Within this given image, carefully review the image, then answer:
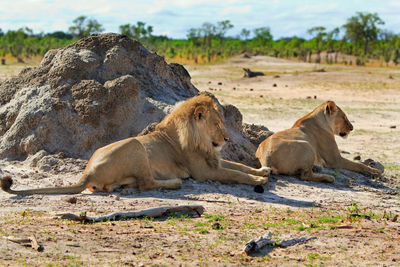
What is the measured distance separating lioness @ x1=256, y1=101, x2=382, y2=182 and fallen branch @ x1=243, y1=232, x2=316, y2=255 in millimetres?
3386

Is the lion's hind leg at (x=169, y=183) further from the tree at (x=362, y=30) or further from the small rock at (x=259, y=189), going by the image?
the tree at (x=362, y=30)

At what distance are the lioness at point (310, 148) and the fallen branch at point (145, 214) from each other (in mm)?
2745

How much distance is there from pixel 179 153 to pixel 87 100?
6.32 ft

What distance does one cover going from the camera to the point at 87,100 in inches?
332

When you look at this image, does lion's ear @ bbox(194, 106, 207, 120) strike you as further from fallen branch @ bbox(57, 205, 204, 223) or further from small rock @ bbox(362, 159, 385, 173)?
small rock @ bbox(362, 159, 385, 173)

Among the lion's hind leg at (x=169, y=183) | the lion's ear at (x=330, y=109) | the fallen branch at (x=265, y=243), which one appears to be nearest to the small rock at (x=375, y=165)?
the lion's ear at (x=330, y=109)

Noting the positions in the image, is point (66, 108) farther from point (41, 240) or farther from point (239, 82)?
point (239, 82)

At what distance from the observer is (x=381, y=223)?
5.86 meters

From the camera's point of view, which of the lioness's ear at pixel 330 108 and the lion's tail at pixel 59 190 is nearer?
the lion's tail at pixel 59 190

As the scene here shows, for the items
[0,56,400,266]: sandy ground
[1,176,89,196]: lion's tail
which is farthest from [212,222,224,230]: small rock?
[1,176,89,196]: lion's tail

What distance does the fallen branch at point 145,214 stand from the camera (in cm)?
538

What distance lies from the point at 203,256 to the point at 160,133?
3203 millimetres

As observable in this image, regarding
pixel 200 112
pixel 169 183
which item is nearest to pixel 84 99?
pixel 200 112

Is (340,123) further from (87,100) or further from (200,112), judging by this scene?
(87,100)
